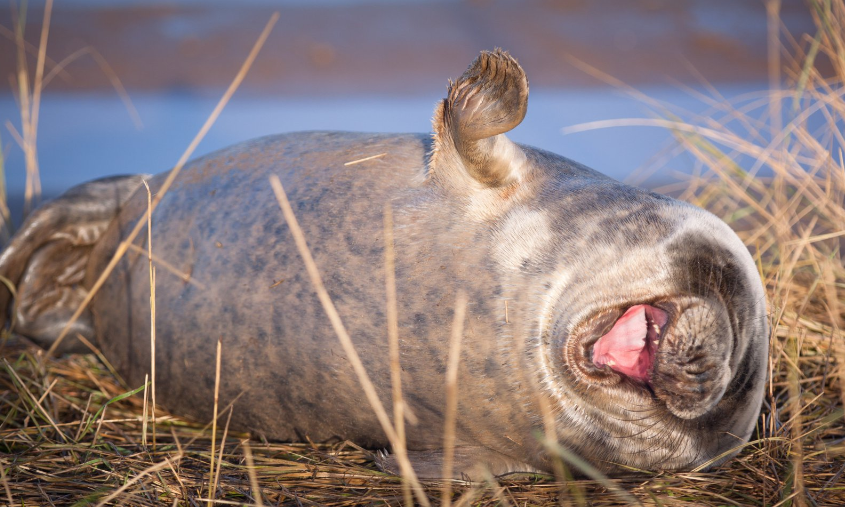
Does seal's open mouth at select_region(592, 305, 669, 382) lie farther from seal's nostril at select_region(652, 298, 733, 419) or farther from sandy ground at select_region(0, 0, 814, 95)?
sandy ground at select_region(0, 0, 814, 95)

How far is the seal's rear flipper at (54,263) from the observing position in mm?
3035

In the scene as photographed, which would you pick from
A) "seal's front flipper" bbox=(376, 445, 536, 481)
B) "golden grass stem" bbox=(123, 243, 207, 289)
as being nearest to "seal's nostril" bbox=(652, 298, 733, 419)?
"seal's front flipper" bbox=(376, 445, 536, 481)

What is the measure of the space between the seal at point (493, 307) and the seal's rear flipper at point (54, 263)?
A: 885mm


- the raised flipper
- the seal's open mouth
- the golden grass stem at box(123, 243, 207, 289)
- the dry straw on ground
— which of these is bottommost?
the dry straw on ground

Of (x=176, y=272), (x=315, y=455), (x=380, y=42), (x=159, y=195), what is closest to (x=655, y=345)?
(x=315, y=455)

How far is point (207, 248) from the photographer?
2.52 metres

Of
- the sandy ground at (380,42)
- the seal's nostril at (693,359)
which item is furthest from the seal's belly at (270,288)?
the sandy ground at (380,42)

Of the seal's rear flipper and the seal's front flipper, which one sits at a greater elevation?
the seal's rear flipper

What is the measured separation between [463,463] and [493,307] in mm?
468

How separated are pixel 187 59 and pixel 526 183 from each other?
636cm

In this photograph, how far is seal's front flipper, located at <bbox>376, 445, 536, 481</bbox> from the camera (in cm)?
208

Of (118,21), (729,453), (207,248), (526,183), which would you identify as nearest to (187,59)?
(118,21)

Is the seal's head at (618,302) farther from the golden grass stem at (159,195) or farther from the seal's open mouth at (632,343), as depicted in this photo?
the golden grass stem at (159,195)

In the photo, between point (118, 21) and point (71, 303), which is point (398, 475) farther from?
point (118, 21)
